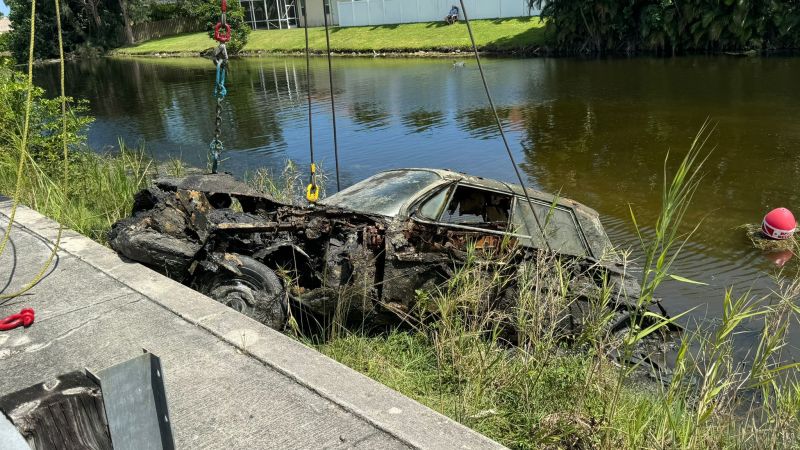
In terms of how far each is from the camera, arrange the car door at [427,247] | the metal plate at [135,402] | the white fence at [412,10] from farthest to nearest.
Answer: the white fence at [412,10], the car door at [427,247], the metal plate at [135,402]

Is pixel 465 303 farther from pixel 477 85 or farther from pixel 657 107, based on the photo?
pixel 477 85

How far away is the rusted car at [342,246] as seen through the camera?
5.45m

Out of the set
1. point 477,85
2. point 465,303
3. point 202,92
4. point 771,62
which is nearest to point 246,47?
point 202,92

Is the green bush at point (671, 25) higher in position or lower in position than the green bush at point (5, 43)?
lower

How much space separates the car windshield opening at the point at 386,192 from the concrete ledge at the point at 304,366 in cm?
171

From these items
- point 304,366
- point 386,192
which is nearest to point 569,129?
point 386,192

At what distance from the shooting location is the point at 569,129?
685 inches

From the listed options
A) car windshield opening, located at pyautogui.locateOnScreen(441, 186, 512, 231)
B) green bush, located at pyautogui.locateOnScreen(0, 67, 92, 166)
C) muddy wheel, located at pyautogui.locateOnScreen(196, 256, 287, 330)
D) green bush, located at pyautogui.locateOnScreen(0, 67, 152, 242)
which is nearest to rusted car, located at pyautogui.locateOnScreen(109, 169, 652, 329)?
muddy wheel, located at pyautogui.locateOnScreen(196, 256, 287, 330)

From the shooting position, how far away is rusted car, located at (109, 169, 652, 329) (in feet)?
17.9

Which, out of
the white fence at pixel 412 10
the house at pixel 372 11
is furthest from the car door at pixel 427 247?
the white fence at pixel 412 10

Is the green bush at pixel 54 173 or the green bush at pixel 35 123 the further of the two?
the green bush at pixel 35 123

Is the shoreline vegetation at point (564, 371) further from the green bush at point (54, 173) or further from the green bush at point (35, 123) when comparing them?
the green bush at point (35, 123)

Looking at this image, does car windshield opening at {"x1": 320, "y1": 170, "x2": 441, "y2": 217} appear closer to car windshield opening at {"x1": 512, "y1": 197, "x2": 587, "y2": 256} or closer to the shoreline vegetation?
car windshield opening at {"x1": 512, "y1": 197, "x2": 587, "y2": 256}

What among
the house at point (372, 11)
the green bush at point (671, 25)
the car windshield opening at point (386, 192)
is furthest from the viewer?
the house at point (372, 11)
